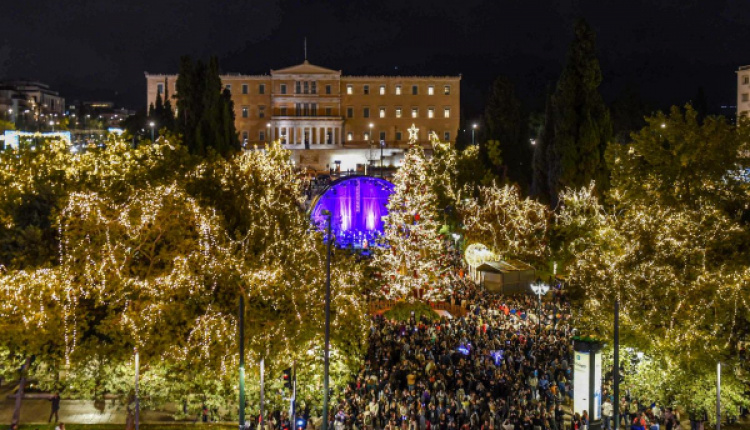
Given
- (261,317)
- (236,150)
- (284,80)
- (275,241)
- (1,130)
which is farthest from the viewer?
(284,80)

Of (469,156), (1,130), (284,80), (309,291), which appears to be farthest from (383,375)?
(284,80)

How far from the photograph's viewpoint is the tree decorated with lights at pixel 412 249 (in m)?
27.7

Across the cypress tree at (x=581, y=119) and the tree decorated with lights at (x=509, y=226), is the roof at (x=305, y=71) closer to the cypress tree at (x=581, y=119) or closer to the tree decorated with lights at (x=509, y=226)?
the tree decorated with lights at (x=509, y=226)

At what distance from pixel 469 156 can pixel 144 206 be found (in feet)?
103

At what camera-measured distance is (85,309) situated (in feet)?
52.2

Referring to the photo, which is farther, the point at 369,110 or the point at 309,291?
the point at 369,110

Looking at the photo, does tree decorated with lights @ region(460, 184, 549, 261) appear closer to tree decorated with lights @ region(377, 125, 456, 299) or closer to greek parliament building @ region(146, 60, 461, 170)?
tree decorated with lights @ region(377, 125, 456, 299)

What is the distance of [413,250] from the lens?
28156mm

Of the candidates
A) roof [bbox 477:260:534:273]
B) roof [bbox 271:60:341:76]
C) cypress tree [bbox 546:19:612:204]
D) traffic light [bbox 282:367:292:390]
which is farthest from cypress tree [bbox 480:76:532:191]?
traffic light [bbox 282:367:292:390]

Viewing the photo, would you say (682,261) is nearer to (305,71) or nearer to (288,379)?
(288,379)

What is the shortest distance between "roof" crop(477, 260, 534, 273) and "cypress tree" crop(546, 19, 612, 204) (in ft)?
19.4

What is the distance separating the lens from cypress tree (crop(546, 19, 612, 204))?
109 ft

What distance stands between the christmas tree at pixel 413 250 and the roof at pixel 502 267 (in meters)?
1.61

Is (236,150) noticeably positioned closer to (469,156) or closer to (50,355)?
(469,156)
